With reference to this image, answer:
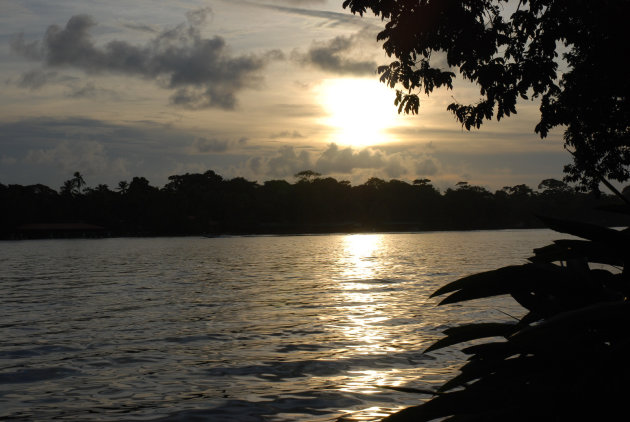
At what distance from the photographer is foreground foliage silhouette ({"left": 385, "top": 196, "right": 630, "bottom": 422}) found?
2.00 m

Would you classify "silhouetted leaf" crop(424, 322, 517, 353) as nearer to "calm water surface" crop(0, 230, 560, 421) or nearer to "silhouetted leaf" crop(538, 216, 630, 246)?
"silhouetted leaf" crop(538, 216, 630, 246)

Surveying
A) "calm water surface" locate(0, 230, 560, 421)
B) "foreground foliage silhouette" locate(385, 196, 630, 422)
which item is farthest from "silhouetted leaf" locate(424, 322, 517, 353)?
"calm water surface" locate(0, 230, 560, 421)

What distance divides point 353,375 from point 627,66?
8.29m

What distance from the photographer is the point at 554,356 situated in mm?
2129

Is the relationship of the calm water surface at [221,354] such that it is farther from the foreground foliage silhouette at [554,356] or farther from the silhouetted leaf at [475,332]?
the foreground foliage silhouette at [554,356]

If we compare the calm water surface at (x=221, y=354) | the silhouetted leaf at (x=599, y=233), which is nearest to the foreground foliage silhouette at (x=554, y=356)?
the silhouetted leaf at (x=599, y=233)

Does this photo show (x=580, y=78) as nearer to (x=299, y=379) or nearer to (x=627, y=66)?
(x=627, y=66)

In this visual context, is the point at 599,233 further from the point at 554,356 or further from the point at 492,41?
the point at 492,41

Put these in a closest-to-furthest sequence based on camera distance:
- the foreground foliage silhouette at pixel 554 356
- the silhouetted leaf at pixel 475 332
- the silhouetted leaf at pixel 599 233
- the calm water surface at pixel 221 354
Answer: the foreground foliage silhouette at pixel 554 356, the silhouetted leaf at pixel 599 233, the silhouetted leaf at pixel 475 332, the calm water surface at pixel 221 354

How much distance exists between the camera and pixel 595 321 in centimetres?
206

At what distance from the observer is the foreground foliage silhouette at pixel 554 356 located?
200 centimetres

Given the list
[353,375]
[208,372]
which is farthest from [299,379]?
[208,372]

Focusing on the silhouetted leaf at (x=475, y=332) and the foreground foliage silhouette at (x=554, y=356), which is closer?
the foreground foliage silhouette at (x=554, y=356)

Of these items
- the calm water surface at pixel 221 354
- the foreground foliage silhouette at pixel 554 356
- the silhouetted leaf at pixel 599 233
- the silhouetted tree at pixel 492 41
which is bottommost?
the calm water surface at pixel 221 354
